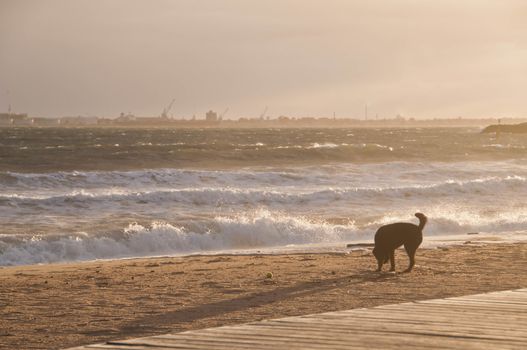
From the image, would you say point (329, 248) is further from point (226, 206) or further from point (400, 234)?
point (226, 206)

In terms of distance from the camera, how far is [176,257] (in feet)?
60.7

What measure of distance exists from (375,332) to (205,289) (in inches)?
212

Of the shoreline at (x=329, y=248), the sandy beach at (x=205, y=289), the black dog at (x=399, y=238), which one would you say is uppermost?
the black dog at (x=399, y=238)

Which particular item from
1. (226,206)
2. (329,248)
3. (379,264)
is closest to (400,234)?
(379,264)

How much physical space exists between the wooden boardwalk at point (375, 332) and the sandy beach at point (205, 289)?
2.06m

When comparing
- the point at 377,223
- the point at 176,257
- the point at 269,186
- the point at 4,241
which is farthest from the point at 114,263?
the point at 269,186

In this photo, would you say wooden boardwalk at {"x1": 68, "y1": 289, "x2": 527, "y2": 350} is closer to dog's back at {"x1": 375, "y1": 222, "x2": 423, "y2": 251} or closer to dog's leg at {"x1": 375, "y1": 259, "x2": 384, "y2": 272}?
dog's back at {"x1": 375, "y1": 222, "x2": 423, "y2": 251}

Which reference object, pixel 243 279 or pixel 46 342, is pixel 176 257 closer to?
pixel 243 279

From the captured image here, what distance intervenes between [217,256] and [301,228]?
584 centimetres

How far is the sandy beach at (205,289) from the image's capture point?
9710mm

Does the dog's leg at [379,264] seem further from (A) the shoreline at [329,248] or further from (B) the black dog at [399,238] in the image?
(A) the shoreline at [329,248]

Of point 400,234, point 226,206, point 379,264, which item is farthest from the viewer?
point 226,206

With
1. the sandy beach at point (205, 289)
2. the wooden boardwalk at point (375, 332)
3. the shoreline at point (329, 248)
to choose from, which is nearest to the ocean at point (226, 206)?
the shoreline at point (329, 248)

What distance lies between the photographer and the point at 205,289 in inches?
485
